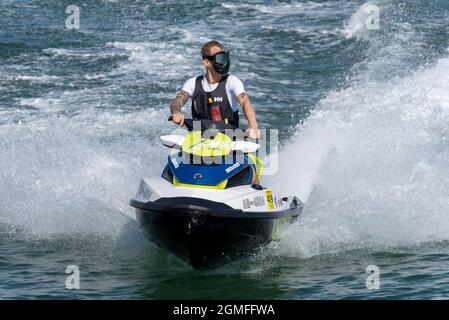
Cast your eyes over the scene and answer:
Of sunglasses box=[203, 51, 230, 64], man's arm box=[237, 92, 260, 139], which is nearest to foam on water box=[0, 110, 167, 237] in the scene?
man's arm box=[237, 92, 260, 139]

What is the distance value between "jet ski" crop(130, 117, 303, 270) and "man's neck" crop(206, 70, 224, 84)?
0.52 metres

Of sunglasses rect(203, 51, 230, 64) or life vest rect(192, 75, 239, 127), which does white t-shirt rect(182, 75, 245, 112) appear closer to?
life vest rect(192, 75, 239, 127)

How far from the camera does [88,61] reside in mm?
15672

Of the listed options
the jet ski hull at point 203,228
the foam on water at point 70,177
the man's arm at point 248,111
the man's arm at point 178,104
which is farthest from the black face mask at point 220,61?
the foam on water at point 70,177

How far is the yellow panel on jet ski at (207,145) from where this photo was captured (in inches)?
309

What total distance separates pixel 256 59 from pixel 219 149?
26.6ft

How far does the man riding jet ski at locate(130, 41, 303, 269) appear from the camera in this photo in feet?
24.4

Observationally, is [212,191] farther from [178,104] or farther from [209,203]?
[178,104]

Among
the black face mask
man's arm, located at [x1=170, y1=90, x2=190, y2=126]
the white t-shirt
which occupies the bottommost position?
man's arm, located at [x1=170, y1=90, x2=190, y2=126]

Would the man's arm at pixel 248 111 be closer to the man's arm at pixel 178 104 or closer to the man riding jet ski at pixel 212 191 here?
the man riding jet ski at pixel 212 191

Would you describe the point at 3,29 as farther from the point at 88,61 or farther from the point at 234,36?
the point at 234,36

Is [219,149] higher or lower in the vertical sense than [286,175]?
higher

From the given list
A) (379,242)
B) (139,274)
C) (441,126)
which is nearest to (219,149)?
(139,274)
